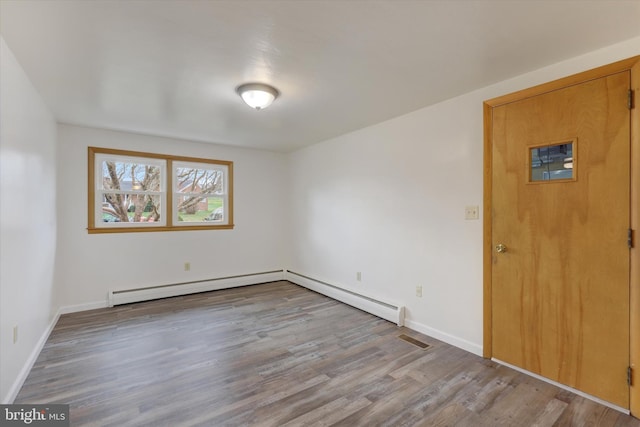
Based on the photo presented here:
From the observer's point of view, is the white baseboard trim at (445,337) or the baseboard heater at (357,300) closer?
the white baseboard trim at (445,337)

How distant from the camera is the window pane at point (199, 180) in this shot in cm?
464

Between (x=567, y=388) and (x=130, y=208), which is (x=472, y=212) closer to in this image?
(x=567, y=388)

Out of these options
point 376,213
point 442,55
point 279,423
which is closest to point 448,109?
point 442,55

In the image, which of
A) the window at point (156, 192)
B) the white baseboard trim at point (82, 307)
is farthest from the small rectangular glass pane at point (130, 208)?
the white baseboard trim at point (82, 307)

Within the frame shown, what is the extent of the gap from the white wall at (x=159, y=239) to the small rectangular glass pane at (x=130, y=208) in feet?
0.75

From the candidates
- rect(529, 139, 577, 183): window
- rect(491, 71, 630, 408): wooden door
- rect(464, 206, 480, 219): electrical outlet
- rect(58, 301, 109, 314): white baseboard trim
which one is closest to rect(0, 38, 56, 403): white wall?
rect(58, 301, 109, 314): white baseboard trim

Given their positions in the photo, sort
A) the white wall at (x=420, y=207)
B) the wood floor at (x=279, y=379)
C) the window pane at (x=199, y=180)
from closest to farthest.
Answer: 1. the wood floor at (x=279, y=379)
2. the white wall at (x=420, y=207)
3. the window pane at (x=199, y=180)

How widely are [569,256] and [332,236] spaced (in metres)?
2.89

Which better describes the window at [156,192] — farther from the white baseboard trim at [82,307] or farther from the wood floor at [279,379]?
the wood floor at [279,379]

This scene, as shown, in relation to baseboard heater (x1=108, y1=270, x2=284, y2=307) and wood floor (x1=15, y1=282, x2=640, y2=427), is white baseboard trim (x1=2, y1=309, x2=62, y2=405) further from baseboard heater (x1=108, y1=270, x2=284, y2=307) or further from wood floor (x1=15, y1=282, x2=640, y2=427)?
baseboard heater (x1=108, y1=270, x2=284, y2=307)

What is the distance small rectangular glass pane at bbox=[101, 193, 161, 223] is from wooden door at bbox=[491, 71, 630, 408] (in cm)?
437

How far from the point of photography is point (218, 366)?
8.04 ft

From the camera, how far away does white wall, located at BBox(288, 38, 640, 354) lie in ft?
8.78

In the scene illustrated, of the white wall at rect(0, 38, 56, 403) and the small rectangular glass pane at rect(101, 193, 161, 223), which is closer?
the white wall at rect(0, 38, 56, 403)
